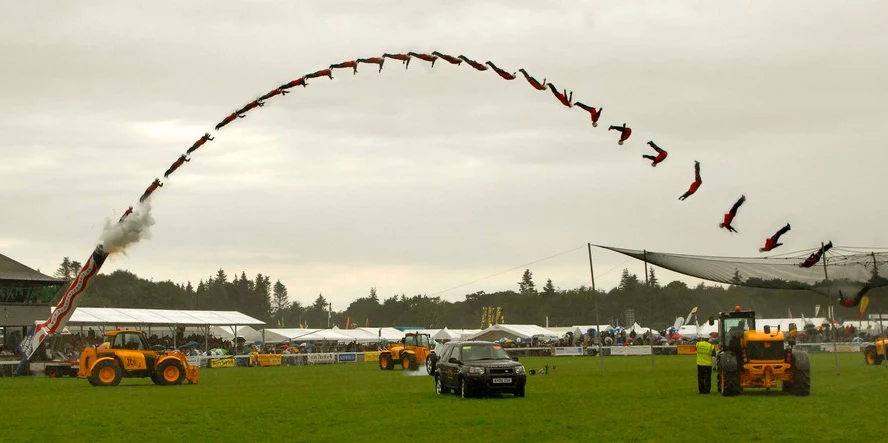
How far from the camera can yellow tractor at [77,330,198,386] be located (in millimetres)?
38031

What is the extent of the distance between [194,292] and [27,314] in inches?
5039

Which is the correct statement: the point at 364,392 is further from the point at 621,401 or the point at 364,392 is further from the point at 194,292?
the point at 194,292

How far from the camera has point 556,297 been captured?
165 metres

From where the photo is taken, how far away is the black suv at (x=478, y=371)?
2692 centimetres

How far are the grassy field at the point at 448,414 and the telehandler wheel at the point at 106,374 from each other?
412cm

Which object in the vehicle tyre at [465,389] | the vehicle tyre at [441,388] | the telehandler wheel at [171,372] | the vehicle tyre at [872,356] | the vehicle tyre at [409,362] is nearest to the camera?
the vehicle tyre at [465,389]

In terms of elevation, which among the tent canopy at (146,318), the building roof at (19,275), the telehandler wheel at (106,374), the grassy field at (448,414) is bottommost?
the grassy field at (448,414)

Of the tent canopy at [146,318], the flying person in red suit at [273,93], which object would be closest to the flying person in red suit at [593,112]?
the flying person in red suit at [273,93]

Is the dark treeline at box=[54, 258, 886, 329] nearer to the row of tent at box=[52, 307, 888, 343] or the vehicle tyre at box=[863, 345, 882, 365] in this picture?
the row of tent at box=[52, 307, 888, 343]

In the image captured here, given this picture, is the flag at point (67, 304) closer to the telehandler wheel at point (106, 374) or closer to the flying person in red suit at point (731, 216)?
the telehandler wheel at point (106, 374)

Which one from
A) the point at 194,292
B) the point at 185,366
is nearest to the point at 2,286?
the point at 185,366

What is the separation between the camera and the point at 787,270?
34.7 meters

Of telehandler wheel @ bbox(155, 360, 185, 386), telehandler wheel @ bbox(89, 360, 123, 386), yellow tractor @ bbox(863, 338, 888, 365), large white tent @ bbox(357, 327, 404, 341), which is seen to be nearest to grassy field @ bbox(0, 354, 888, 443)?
telehandler wheel @ bbox(89, 360, 123, 386)

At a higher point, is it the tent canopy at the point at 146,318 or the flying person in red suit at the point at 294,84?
the flying person in red suit at the point at 294,84
